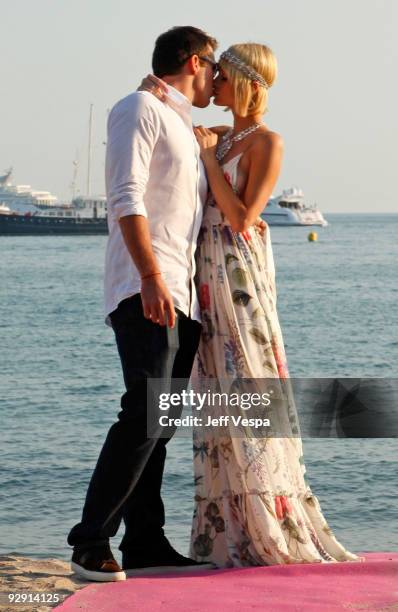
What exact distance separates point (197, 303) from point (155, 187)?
341 mm

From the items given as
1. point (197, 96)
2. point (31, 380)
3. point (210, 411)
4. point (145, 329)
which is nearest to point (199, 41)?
point (197, 96)

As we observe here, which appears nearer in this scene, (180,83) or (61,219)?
(180,83)

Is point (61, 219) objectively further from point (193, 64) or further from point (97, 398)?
point (193, 64)

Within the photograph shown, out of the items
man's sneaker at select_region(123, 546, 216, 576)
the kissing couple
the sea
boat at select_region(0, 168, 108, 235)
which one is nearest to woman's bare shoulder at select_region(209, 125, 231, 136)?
the kissing couple

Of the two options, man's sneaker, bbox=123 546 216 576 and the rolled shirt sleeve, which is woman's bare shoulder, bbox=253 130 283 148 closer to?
the rolled shirt sleeve

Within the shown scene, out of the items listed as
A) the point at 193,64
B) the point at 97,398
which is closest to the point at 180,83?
the point at 193,64

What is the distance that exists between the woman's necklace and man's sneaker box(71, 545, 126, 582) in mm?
1117

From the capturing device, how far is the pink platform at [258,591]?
2.88 metres

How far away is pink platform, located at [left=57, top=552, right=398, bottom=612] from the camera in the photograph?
288cm

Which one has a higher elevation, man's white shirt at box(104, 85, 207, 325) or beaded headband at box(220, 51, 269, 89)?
beaded headband at box(220, 51, 269, 89)

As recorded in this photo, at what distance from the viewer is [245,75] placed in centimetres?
329

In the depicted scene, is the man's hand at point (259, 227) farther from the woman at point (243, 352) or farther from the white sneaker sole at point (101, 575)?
the white sneaker sole at point (101, 575)

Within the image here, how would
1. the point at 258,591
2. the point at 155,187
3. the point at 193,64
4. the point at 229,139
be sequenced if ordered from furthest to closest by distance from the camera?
the point at 229,139 → the point at 193,64 → the point at 155,187 → the point at 258,591

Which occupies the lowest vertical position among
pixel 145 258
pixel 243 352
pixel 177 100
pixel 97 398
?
pixel 97 398
